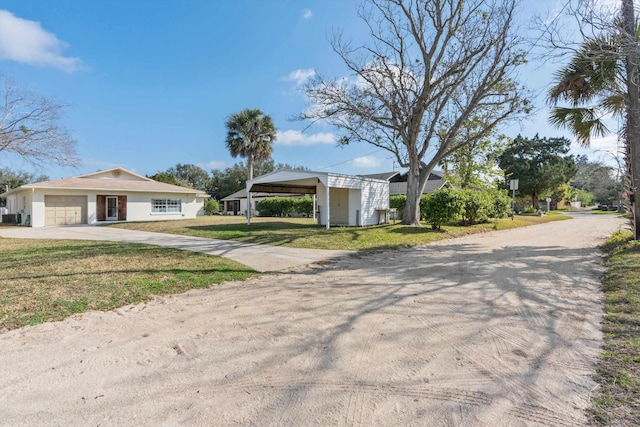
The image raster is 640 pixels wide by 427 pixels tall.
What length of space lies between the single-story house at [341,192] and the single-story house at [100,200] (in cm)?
1010

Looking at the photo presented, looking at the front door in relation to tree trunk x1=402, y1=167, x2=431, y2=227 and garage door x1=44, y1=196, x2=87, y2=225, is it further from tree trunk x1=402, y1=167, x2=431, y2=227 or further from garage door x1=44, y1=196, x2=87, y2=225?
tree trunk x1=402, y1=167, x2=431, y2=227

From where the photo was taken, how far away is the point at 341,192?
19047mm

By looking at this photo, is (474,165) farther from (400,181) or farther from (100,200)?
(100,200)

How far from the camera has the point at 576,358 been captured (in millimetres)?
2973

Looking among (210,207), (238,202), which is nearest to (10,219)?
(210,207)

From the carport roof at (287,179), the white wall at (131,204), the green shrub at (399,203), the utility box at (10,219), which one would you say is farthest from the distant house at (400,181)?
the utility box at (10,219)

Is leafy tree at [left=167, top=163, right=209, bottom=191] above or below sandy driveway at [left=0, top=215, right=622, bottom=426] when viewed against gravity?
above

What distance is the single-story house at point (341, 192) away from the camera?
1578 centimetres

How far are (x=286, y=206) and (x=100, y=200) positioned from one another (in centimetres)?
1404

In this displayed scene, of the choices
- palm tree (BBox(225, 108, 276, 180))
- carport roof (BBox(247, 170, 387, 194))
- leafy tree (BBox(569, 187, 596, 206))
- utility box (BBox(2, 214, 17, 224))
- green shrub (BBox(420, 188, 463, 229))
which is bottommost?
utility box (BBox(2, 214, 17, 224))

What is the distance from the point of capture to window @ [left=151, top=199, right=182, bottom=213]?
24.7 meters

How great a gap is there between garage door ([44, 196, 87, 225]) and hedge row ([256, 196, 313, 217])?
1415cm

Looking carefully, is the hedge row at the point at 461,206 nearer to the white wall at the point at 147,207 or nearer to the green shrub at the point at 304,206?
the green shrub at the point at 304,206

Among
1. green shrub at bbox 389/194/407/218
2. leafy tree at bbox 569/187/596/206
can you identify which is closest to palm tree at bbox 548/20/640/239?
green shrub at bbox 389/194/407/218
